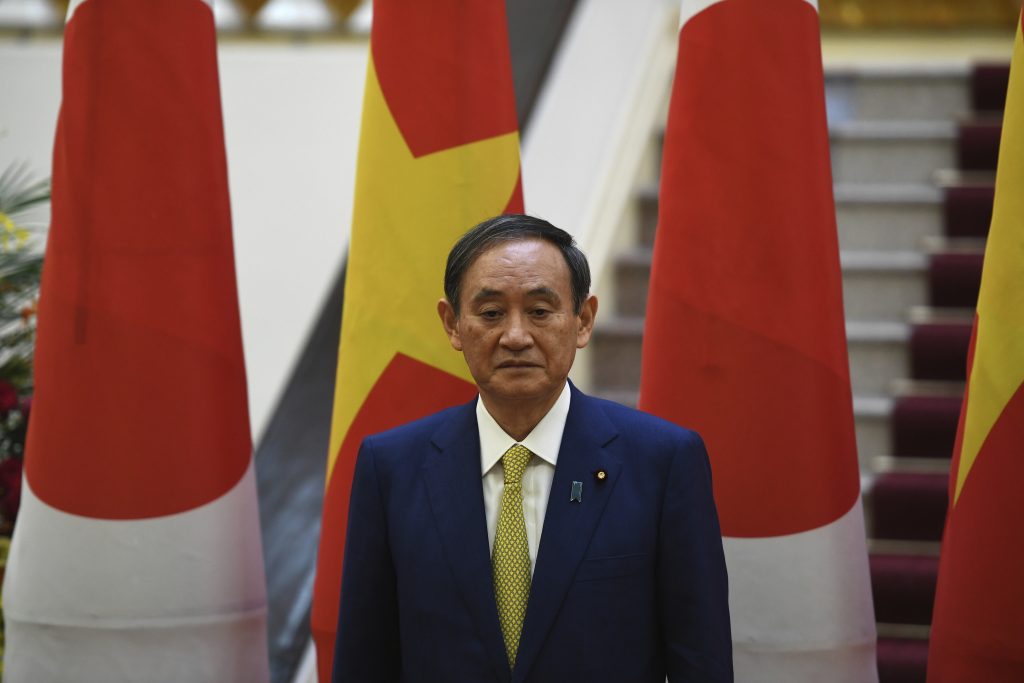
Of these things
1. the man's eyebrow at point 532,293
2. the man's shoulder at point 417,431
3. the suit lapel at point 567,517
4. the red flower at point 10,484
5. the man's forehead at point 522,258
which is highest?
the man's forehead at point 522,258

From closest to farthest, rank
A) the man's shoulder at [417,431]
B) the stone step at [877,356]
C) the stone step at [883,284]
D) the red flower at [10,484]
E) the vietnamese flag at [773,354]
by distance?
the man's shoulder at [417,431] → the vietnamese flag at [773,354] → the red flower at [10,484] → the stone step at [877,356] → the stone step at [883,284]

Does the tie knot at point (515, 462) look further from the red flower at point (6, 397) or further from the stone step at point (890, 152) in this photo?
the stone step at point (890, 152)

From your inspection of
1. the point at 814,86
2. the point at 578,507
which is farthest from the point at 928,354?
the point at 578,507

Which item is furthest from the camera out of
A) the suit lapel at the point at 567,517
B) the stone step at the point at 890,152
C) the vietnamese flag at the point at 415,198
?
the stone step at the point at 890,152

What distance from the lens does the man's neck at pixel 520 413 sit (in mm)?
1042

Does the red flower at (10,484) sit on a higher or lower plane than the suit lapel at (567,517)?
lower

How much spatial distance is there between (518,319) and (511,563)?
0.22 metres

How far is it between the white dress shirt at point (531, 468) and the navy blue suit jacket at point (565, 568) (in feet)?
0.04

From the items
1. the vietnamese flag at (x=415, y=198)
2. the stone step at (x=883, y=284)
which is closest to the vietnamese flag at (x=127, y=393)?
the vietnamese flag at (x=415, y=198)

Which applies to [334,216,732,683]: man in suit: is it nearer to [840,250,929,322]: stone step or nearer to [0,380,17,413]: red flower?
[0,380,17,413]: red flower

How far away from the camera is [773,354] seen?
1243 millimetres

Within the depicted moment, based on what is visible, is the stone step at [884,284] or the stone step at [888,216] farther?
the stone step at [888,216]

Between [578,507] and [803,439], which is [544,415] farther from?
[803,439]

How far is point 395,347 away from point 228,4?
7.80 feet
